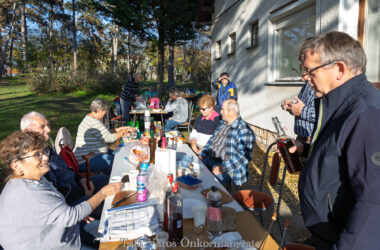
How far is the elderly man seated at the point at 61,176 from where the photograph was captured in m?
2.29

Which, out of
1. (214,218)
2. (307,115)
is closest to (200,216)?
→ (214,218)

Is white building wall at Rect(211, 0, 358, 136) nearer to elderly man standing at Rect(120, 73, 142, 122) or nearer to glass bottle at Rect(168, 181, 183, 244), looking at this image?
elderly man standing at Rect(120, 73, 142, 122)

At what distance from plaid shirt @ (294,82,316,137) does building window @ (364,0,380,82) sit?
3.98 ft

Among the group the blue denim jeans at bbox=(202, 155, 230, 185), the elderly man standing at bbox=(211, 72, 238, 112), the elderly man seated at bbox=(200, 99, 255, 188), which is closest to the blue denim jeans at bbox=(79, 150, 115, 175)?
the blue denim jeans at bbox=(202, 155, 230, 185)

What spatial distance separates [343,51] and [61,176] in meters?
2.35

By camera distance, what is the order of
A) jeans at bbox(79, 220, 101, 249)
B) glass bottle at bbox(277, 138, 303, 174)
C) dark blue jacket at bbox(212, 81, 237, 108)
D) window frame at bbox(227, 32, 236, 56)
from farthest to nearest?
1. window frame at bbox(227, 32, 236, 56)
2. dark blue jacket at bbox(212, 81, 237, 108)
3. jeans at bbox(79, 220, 101, 249)
4. glass bottle at bbox(277, 138, 303, 174)

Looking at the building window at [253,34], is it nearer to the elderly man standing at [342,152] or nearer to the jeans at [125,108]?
the jeans at [125,108]

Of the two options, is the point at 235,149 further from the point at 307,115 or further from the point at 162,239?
the point at 162,239

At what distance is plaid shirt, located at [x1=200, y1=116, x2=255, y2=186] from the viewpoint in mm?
2729

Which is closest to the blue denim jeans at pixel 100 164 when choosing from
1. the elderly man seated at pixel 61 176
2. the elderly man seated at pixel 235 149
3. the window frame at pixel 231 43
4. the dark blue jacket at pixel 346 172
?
the elderly man seated at pixel 61 176

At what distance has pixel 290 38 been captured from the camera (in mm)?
5273

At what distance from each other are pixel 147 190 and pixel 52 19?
103 feet

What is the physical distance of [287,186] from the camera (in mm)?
4133

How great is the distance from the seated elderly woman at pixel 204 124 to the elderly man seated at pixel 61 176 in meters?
1.66
